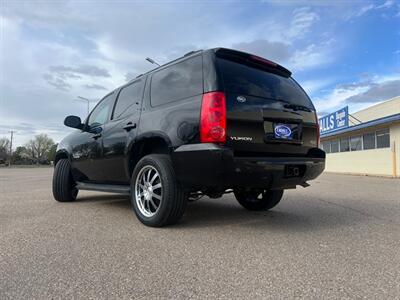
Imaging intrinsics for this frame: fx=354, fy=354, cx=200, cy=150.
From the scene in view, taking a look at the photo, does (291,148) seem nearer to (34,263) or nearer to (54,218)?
(34,263)

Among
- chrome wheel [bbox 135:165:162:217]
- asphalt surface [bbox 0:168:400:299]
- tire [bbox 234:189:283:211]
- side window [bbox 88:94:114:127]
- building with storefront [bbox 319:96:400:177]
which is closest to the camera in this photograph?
asphalt surface [bbox 0:168:400:299]

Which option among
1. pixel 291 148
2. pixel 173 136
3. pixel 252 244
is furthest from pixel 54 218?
pixel 291 148

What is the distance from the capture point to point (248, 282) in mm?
2510

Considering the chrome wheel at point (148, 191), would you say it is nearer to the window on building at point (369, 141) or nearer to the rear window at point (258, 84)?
the rear window at point (258, 84)

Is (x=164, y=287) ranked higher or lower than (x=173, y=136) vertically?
lower

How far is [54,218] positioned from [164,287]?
298 centimetres

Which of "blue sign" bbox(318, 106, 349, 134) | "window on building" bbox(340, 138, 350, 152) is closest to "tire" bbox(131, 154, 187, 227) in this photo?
Result: "blue sign" bbox(318, 106, 349, 134)

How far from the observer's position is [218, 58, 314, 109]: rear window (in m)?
3.77

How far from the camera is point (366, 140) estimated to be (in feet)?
64.3

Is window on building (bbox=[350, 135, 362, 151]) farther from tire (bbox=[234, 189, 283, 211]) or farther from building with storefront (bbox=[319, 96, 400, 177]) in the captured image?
tire (bbox=[234, 189, 283, 211])

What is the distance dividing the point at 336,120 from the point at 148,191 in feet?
70.5

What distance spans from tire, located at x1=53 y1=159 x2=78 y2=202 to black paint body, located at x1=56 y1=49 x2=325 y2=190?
212 centimetres

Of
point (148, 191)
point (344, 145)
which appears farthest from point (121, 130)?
point (344, 145)

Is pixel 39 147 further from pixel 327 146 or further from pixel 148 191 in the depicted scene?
pixel 148 191
